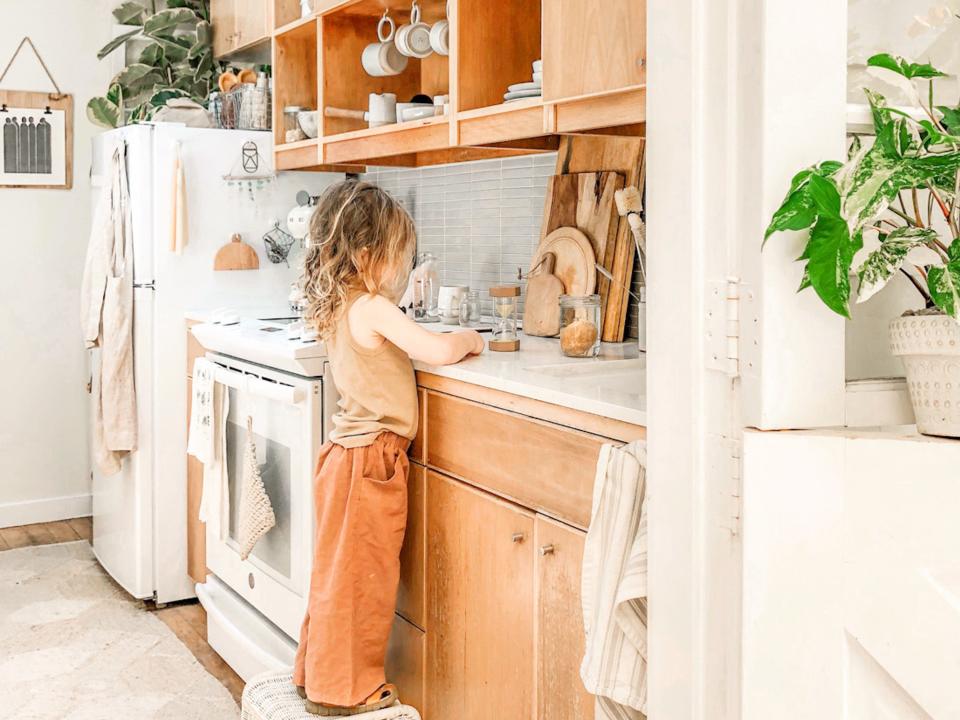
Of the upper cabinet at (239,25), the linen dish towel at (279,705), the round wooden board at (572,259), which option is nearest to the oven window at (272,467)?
the linen dish towel at (279,705)

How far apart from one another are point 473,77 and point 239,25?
1700 mm

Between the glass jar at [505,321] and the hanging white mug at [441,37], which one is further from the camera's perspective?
the hanging white mug at [441,37]

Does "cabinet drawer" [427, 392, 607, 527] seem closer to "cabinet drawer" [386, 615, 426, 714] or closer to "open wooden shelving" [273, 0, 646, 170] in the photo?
"cabinet drawer" [386, 615, 426, 714]

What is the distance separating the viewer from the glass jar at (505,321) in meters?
2.33

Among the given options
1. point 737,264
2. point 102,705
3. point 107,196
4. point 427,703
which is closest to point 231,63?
point 107,196

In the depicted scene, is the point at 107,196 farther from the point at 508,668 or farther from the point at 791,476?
the point at 791,476

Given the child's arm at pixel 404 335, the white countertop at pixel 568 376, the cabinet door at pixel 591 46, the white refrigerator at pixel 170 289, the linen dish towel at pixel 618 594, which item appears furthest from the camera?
the white refrigerator at pixel 170 289

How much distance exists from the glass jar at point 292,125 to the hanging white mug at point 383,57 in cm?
39

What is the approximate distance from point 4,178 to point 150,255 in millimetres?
1344

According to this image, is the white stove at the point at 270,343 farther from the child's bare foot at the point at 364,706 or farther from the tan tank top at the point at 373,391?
the child's bare foot at the point at 364,706

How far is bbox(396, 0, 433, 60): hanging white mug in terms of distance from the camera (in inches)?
110

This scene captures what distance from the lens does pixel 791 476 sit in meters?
1.12

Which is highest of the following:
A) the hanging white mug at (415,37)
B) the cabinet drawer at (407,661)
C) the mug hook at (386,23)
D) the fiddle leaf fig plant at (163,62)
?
the fiddle leaf fig plant at (163,62)

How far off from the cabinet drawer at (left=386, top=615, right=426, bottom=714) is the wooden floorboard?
2.10 feet
